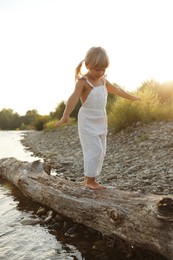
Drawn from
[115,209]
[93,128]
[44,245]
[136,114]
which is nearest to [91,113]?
[93,128]

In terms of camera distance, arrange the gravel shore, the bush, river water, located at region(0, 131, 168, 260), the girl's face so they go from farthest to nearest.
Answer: the bush < the gravel shore < the girl's face < river water, located at region(0, 131, 168, 260)

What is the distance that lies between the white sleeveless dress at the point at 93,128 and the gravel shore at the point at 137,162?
1726mm

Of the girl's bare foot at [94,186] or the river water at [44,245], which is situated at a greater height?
the girl's bare foot at [94,186]

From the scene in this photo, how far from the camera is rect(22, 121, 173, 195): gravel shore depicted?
649 centimetres

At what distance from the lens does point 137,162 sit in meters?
8.61

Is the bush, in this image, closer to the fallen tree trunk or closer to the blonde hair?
the fallen tree trunk

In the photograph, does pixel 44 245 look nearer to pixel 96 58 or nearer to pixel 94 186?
pixel 94 186

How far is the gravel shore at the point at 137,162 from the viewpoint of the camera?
21.3 ft

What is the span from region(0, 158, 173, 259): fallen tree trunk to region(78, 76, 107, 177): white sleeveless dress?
1.22ft

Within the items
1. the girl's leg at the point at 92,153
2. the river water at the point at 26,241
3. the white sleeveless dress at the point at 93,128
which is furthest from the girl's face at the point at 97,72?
the river water at the point at 26,241

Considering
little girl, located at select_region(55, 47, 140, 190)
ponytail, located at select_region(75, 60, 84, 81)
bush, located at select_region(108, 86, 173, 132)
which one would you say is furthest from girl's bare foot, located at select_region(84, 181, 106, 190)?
bush, located at select_region(108, 86, 173, 132)

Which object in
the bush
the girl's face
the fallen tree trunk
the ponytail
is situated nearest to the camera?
the fallen tree trunk

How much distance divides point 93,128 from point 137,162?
14.0 feet

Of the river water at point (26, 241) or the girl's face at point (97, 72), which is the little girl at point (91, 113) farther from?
the river water at point (26, 241)
